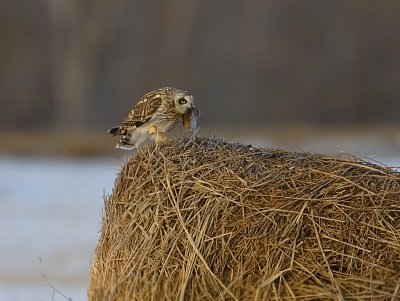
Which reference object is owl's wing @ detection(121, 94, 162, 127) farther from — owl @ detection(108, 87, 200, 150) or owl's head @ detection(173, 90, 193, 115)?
owl's head @ detection(173, 90, 193, 115)

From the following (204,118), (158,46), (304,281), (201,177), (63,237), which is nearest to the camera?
(304,281)

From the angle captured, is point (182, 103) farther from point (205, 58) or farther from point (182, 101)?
point (205, 58)

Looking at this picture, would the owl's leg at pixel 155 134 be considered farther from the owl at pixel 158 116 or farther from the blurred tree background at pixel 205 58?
the blurred tree background at pixel 205 58

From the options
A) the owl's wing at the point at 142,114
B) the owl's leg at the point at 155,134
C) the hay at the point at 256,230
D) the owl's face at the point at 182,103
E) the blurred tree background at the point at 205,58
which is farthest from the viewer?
the blurred tree background at the point at 205,58

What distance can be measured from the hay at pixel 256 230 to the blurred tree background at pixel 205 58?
2830cm

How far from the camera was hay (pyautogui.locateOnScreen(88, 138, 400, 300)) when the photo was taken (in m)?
5.80

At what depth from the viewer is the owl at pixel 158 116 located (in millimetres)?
7965

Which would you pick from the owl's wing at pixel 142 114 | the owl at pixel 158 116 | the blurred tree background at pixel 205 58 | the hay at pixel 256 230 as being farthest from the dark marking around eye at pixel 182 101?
the blurred tree background at pixel 205 58

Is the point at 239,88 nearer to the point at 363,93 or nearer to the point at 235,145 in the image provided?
the point at 363,93

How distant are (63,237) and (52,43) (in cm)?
2221

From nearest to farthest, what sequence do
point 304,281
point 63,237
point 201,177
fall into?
point 304,281, point 201,177, point 63,237

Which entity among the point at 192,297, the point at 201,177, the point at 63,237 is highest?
the point at 201,177

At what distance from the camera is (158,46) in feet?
119

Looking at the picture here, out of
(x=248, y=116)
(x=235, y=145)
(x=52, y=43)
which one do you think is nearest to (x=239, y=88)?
(x=248, y=116)
